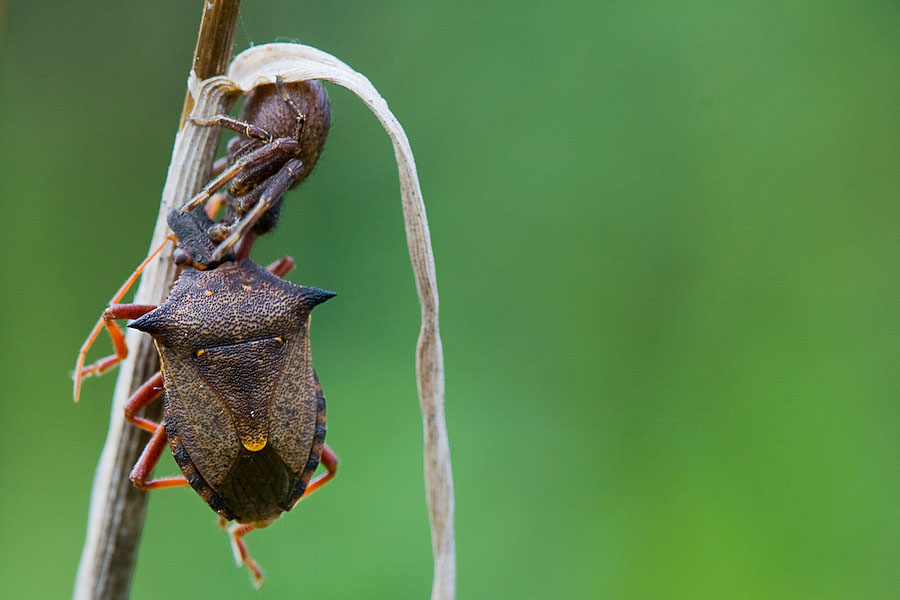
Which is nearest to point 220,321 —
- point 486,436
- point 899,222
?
point 486,436

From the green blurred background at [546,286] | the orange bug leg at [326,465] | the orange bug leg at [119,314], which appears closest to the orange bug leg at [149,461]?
the orange bug leg at [119,314]

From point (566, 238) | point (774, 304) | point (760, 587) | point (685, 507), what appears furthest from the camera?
point (566, 238)

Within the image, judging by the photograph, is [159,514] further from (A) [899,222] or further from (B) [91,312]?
(A) [899,222]

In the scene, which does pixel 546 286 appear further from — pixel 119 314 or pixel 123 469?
pixel 123 469

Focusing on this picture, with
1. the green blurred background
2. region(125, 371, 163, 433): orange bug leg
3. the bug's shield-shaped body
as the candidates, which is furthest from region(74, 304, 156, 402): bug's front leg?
the green blurred background

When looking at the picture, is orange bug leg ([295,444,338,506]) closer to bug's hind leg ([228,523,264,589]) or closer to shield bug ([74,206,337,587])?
shield bug ([74,206,337,587])

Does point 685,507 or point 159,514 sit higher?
point 685,507
